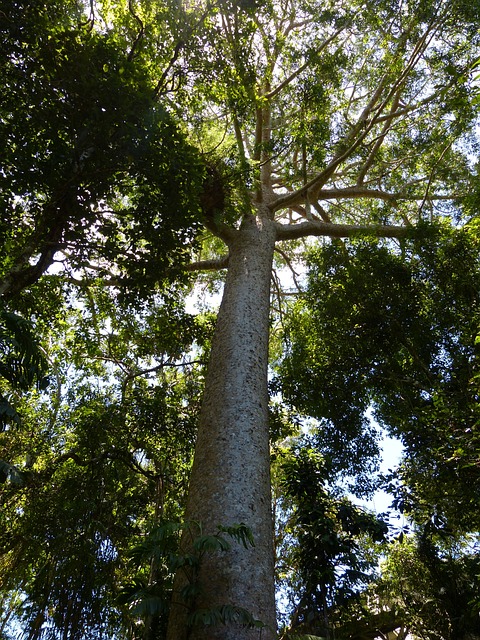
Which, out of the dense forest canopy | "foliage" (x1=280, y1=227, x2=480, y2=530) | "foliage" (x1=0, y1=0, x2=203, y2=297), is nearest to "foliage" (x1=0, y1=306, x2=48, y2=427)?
the dense forest canopy

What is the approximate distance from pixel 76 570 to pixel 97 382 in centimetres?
400

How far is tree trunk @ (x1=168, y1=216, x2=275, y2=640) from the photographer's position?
249 centimetres

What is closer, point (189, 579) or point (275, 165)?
point (189, 579)

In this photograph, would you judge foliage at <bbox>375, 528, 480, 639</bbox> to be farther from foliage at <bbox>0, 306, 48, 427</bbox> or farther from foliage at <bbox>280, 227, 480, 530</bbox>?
foliage at <bbox>0, 306, 48, 427</bbox>

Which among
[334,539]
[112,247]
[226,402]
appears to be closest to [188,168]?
[112,247]

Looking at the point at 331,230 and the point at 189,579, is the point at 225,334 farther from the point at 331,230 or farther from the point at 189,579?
the point at 331,230

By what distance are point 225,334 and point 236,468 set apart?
1.53 meters

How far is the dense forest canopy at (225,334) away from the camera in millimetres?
3469

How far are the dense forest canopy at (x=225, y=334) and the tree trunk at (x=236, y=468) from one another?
19 mm

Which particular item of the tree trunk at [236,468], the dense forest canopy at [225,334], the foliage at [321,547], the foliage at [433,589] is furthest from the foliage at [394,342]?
the tree trunk at [236,468]

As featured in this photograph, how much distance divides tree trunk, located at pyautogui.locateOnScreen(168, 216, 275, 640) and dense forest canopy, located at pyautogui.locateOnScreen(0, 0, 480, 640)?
2 cm

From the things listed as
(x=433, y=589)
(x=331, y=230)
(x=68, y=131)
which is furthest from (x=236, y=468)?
(x=433, y=589)

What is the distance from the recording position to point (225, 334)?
4.36 meters

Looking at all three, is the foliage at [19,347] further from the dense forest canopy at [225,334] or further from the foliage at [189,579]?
the foliage at [189,579]
